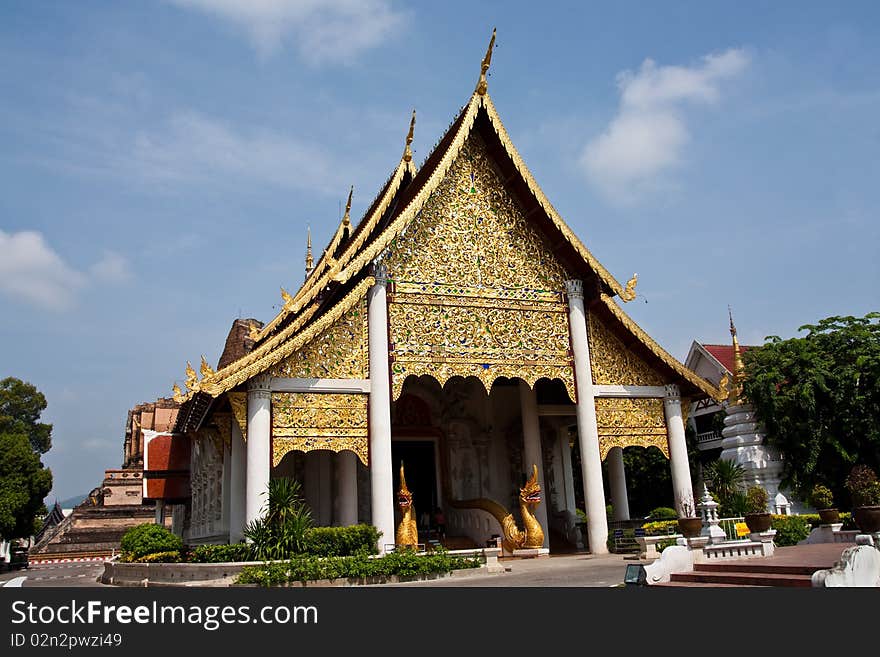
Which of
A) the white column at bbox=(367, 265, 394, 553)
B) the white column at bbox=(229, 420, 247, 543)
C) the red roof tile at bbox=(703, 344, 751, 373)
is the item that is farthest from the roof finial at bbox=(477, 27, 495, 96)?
the red roof tile at bbox=(703, 344, 751, 373)

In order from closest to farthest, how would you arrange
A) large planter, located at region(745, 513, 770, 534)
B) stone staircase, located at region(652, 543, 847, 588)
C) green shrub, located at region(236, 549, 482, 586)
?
stone staircase, located at region(652, 543, 847, 588)
green shrub, located at region(236, 549, 482, 586)
large planter, located at region(745, 513, 770, 534)

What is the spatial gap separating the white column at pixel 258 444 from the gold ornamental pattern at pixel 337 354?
1.27 feet

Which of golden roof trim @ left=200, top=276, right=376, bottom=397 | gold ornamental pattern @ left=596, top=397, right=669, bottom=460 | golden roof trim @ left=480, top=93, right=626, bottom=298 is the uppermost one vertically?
golden roof trim @ left=480, top=93, right=626, bottom=298

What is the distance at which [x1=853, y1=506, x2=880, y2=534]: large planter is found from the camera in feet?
27.0

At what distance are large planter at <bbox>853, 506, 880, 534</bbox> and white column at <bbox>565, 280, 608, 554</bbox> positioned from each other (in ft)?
21.3

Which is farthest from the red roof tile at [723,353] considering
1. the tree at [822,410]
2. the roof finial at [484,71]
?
the roof finial at [484,71]

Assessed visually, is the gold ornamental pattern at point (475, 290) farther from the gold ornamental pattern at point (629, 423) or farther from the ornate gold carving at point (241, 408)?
the ornate gold carving at point (241, 408)

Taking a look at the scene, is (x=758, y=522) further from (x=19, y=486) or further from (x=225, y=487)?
(x=19, y=486)

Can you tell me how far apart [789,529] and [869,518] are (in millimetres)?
6292

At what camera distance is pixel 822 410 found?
59.0 ft

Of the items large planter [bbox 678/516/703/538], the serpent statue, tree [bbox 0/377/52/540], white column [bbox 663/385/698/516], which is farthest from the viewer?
tree [bbox 0/377/52/540]

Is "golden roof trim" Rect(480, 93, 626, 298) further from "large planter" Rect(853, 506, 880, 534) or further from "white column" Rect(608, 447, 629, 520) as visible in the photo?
"large planter" Rect(853, 506, 880, 534)
